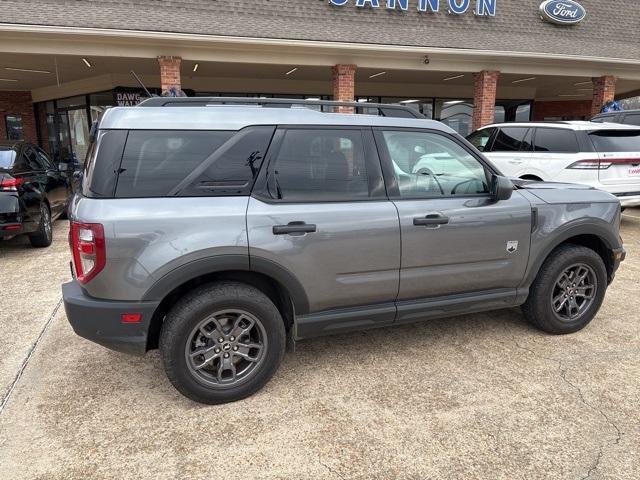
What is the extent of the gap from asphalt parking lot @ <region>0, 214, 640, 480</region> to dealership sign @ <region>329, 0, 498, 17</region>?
34.2 ft

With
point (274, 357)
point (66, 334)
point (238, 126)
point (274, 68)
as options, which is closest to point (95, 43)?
point (274, 68)

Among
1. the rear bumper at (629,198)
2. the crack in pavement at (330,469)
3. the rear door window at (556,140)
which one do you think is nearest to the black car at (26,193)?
the crack in pavement at (330,469)

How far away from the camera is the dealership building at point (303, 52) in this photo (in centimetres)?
994

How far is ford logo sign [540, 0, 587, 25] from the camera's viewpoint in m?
13.7

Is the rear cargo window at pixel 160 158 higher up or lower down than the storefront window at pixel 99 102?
lower down

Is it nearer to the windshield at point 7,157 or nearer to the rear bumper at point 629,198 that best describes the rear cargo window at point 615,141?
the rear bumper at point 629,198

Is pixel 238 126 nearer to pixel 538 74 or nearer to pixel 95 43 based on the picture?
pixel 95 43

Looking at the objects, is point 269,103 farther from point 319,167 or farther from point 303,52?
point 303,52

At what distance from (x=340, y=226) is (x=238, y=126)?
2.99 feet

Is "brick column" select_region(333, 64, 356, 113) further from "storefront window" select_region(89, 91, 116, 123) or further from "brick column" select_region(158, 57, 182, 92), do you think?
"storefront window" select_region(89, 91, 116, 123)

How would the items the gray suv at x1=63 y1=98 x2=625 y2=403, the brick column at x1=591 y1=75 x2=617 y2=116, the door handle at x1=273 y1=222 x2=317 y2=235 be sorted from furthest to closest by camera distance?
the brick column at x1=591 y1=75 x2=617 y2=116 → the door handle at x1=273 y1=222 x2=317 y2=235 → the gray suv at x1=63 y1=98 x2=625 y2=403

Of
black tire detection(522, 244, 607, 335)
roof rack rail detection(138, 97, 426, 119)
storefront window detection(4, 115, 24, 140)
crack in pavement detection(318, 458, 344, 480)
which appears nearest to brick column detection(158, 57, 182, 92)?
roof rack rail detection(138, 97, 426, 119)

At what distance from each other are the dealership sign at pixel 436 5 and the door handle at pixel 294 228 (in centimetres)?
1060

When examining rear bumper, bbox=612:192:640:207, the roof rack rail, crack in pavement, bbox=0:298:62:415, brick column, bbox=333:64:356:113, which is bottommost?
crack in pavement, bbox=0:298:62:415
